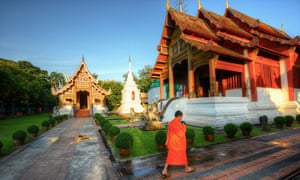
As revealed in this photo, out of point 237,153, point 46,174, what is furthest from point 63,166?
point 237,153

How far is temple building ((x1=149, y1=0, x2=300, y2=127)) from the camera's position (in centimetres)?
987

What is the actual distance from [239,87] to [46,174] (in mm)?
13040

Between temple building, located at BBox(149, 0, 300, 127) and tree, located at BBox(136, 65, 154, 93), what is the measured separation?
23.7 metres

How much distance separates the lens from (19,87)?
23375mm

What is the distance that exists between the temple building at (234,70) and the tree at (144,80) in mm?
23735

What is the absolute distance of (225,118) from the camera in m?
9.29

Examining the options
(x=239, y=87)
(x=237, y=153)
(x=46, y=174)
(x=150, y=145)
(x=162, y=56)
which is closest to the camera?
(x=46, y=174)

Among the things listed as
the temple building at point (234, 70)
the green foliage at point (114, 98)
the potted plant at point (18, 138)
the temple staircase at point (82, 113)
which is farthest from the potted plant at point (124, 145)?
the green foliage at point (114, 98)

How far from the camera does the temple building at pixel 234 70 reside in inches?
388

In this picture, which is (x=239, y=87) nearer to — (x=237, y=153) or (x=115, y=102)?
(x=237, y=153)

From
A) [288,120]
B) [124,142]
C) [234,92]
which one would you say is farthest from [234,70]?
[124,142]

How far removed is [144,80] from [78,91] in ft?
56.8

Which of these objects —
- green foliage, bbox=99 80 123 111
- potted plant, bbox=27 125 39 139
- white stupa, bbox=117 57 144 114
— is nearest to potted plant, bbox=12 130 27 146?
potted plant, bbox=27 125 39 139

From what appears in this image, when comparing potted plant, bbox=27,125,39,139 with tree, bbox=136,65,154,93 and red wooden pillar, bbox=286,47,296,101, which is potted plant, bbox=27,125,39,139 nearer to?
red wooden pillar, bbox=286,47,296,101
